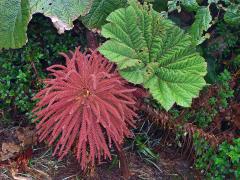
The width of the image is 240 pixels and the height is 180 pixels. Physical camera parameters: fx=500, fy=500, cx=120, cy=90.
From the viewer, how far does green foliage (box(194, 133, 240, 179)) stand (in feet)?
7.85

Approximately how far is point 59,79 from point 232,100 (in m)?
0.95

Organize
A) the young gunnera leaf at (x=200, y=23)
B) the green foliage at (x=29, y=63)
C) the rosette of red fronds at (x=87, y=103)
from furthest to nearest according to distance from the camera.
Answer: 1. the green foliage at (x=29, y=63)
2. the young gunnera leaf at (x=200, y=23)
3. the rosette of red fronds at (x=87, y=103)

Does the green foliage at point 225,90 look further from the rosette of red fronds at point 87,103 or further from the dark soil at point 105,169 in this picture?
the rosette of red fronds at point 87,103

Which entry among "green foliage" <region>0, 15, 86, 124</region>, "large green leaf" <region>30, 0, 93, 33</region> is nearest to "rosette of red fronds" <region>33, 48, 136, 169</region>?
"large green leaf" <region>30, 0, 93, 33</region>

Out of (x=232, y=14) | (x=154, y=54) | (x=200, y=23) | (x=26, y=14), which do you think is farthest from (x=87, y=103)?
(x=232, y=14)

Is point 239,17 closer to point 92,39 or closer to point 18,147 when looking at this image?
point 92,39

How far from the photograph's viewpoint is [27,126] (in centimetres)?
267

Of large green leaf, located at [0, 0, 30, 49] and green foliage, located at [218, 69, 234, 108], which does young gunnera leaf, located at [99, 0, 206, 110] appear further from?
large green leaf, located at [0, 0, 30, 49]

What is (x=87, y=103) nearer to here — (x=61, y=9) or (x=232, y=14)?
(x=61, y=9)

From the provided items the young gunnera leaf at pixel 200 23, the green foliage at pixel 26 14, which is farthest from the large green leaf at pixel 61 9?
the young gunnera leaf at pixel 200 23

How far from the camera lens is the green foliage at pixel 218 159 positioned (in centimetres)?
239

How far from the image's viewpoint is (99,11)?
2561mm

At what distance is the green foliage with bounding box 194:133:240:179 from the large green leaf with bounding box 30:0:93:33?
0.84 meters

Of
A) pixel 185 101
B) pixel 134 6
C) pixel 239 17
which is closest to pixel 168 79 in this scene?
pixel 185 101
